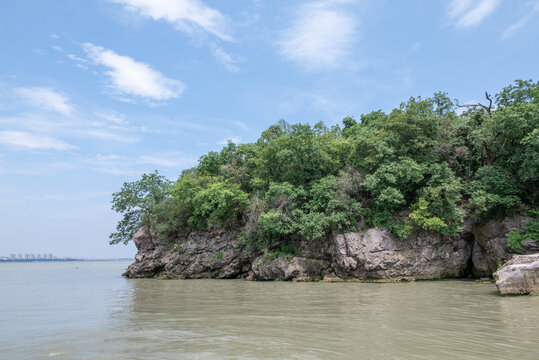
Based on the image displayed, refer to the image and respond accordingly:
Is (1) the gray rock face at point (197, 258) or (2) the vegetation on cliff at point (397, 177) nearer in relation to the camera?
(2) the vegetation on cliff at point (397, 177)

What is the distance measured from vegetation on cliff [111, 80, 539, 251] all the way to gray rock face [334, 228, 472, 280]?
0.92 metres

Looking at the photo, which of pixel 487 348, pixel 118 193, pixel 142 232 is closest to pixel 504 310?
pixel 487 348

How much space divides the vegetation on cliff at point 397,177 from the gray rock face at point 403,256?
0.92m

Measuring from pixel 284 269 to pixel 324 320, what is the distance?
13.4 metres

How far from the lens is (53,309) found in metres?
10.6

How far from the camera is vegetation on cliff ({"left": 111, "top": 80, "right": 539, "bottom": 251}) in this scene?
688 inches

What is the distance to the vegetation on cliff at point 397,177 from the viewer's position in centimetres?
1748

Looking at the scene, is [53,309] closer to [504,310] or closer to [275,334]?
[275,334]

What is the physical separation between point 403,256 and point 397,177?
4.50m

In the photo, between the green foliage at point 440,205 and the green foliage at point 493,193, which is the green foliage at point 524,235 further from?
the green foliage at point 440,205

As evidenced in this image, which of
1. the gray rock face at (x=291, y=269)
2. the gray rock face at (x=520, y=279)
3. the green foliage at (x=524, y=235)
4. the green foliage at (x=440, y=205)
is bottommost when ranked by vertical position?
the gray rock face at (x=291, y=269)

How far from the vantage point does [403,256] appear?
18.6 meters

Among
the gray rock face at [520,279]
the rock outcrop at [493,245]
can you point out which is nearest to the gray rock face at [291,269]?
the rock outcrop at [493,245]

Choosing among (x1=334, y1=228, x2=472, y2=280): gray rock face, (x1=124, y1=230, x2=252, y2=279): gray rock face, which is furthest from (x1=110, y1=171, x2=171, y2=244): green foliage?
(x1=334, y1=228, x2=472, y2=280): gray rock face
